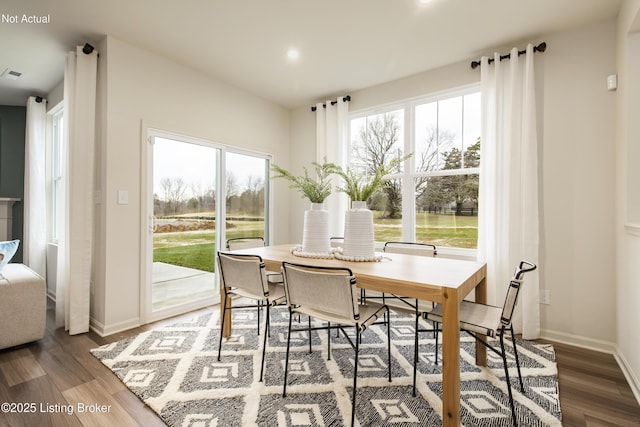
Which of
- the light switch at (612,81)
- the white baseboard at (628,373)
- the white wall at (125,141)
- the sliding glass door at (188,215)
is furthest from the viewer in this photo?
the sliding glass door at (188,215)

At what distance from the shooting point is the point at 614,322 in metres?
2.34

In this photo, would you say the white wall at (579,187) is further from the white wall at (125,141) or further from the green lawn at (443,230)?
the white wall at (125,141)

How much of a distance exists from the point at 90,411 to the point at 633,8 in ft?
13.4

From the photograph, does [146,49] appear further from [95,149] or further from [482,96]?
[482,96]

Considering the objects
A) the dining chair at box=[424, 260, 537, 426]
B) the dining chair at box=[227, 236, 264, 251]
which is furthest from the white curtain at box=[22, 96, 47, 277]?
the dining chair at box=[424, 260, 537, 426]

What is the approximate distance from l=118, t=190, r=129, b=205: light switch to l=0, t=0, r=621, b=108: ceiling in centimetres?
138

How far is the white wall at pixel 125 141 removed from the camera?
2654 millimetres

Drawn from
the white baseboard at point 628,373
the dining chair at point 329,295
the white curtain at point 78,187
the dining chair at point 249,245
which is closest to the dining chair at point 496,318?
the dining chair at point 329,295

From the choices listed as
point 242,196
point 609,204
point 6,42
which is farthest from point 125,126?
point 609,204

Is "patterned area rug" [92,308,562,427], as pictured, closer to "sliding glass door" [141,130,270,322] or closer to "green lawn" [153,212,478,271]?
"sliding glass door" [141,130,270,322]

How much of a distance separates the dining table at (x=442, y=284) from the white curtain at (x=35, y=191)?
3364 millimetres

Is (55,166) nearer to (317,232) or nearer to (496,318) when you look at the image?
(317,232)

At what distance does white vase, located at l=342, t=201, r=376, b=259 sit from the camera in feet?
7.07

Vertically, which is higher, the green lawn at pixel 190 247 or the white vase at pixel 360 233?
the white vase at pixel 360 233
